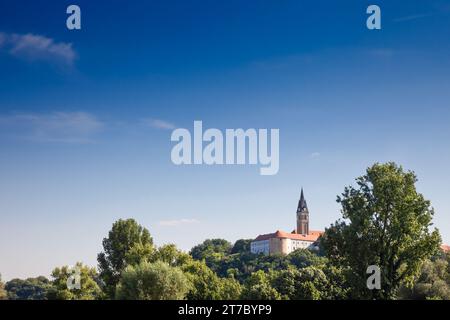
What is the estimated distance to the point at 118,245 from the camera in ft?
220

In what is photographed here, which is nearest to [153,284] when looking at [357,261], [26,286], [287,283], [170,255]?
[357,261]

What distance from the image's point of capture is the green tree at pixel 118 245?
66.2 metres

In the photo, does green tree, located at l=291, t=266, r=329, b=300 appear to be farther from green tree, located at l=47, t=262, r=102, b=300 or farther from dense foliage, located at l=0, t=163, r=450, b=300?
green tree, located at l=47, t=262, r=102, b=300

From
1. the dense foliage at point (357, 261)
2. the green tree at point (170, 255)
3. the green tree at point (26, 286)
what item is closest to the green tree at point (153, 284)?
the dense foliage at point (357, 261)

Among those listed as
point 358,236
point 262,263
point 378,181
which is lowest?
point 262,263

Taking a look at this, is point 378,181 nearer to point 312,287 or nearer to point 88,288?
point 312,287

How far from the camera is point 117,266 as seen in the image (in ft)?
217

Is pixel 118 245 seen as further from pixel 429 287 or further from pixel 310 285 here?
pixel 429 287

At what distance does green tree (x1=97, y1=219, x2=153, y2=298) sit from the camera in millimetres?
66188

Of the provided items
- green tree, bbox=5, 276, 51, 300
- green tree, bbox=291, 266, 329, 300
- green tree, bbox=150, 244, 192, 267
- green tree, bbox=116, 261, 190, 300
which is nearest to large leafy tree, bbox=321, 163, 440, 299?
green tree, bbox=116, 261, 190, 300
